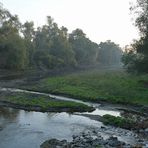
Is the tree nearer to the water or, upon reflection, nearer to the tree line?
the tree line

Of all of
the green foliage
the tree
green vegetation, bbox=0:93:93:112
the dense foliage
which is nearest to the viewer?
green vegetation, bbox=0:93:93:112

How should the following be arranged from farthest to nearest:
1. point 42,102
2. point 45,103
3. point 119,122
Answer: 1. point 42,102
2. point 45,103
3. point 119,122

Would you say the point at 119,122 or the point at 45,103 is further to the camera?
the point at 45,103

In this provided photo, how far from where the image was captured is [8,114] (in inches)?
1603

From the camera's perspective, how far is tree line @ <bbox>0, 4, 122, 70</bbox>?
358ft

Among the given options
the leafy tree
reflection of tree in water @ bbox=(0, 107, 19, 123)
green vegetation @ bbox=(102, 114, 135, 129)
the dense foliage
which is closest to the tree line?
the leafy tree

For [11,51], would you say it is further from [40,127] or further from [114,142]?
[114,142]

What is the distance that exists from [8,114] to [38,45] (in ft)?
356

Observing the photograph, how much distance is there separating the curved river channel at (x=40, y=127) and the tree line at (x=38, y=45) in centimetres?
6782

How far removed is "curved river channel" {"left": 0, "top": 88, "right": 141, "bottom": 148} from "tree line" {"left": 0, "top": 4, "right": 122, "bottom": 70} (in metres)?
67.8

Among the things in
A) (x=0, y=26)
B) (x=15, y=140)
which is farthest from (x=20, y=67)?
(x=15, y=140)

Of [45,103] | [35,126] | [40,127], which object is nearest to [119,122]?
[40,127]

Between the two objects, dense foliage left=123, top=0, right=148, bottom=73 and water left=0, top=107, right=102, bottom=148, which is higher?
dense foliage left=123, top=0, right=148, bottom=73

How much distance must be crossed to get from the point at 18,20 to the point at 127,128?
10978cm
